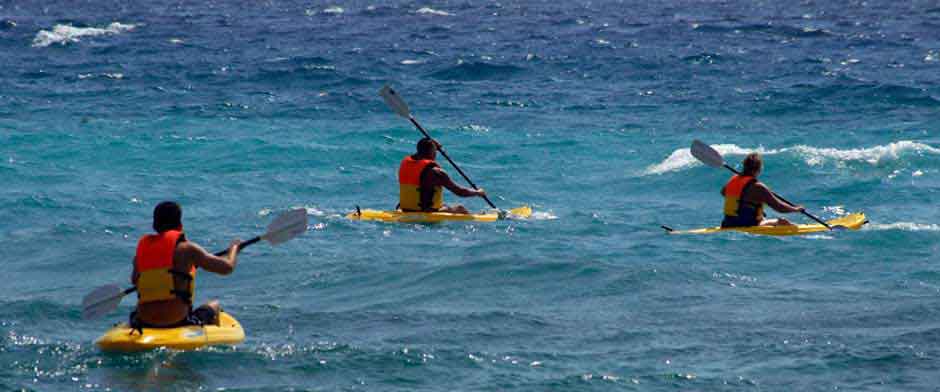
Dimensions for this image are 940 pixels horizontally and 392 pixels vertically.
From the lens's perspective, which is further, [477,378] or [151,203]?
[151,203]

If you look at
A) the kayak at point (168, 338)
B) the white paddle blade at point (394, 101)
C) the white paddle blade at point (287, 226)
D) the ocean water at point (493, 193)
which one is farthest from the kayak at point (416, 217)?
the kayak at point (168, 338)

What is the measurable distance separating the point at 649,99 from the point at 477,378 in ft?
63.0

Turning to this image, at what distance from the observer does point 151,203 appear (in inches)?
774

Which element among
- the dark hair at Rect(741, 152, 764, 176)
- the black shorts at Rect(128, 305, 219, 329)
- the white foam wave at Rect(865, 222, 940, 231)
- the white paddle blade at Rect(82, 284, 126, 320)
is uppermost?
the dark hair at Rect(741, 152, 764, 176)

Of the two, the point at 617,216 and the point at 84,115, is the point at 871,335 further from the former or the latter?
the point at 84,115

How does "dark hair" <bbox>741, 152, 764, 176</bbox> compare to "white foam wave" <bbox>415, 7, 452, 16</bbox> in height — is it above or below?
below

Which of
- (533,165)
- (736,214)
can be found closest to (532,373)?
(736,214)

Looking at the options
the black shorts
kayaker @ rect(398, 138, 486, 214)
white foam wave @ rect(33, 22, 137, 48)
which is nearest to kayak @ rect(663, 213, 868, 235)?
kayaker @ rect(398, 138, 486, 214)

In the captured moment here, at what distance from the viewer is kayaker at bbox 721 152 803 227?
15938 millimetres

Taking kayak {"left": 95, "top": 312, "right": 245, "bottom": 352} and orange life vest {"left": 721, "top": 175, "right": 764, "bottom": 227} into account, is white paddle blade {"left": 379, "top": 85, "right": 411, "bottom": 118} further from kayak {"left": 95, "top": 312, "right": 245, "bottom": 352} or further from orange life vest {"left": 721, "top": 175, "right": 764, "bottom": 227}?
kayak {"left": 95, "top": 312, "right": 245, "bottom": 352}

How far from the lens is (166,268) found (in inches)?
402

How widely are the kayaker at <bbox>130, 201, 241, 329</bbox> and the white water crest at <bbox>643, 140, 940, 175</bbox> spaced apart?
12862 mm

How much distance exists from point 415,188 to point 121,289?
6456 millimetres

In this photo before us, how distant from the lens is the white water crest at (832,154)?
22219 mm
